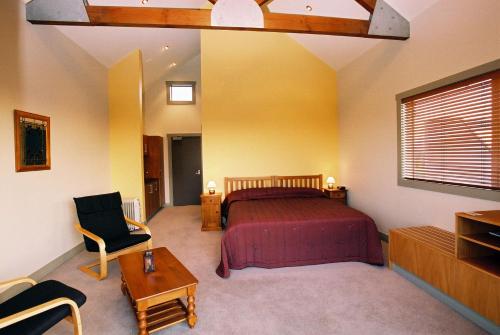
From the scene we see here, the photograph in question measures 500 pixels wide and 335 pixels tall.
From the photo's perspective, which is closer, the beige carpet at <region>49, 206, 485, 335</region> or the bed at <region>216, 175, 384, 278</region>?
the beige carpet at <region>49, 206, 485, 335</region>

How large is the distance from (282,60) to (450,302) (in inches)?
182

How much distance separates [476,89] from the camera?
256 centimetres

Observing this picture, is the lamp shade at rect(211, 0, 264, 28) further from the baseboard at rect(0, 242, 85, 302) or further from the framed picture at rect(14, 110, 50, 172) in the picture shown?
the baseboard at rect(0, 242, 85, 302)

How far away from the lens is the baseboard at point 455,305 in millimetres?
1971

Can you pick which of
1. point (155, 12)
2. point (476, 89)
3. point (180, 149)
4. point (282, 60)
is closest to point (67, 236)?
point (155, 12)

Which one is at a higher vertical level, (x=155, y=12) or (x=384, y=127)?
(x=155, y=12)

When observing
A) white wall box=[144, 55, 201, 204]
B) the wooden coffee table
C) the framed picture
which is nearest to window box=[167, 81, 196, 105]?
white wall box=[144, 55, 201, 204]

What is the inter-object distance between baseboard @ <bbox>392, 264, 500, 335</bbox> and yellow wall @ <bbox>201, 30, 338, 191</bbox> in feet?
9.53

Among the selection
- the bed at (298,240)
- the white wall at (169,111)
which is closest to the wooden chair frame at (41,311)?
the bed at (298,240)

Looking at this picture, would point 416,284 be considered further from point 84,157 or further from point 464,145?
point 84,157

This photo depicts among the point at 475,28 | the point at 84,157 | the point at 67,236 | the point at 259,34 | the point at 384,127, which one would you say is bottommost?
the point at 67,236

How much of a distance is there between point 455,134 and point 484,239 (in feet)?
3.99

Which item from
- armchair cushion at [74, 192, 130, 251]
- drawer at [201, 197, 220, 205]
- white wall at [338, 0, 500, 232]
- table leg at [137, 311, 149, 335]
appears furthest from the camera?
drawer at [201, 197, 220, 205]

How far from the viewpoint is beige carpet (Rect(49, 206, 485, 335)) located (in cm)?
205
